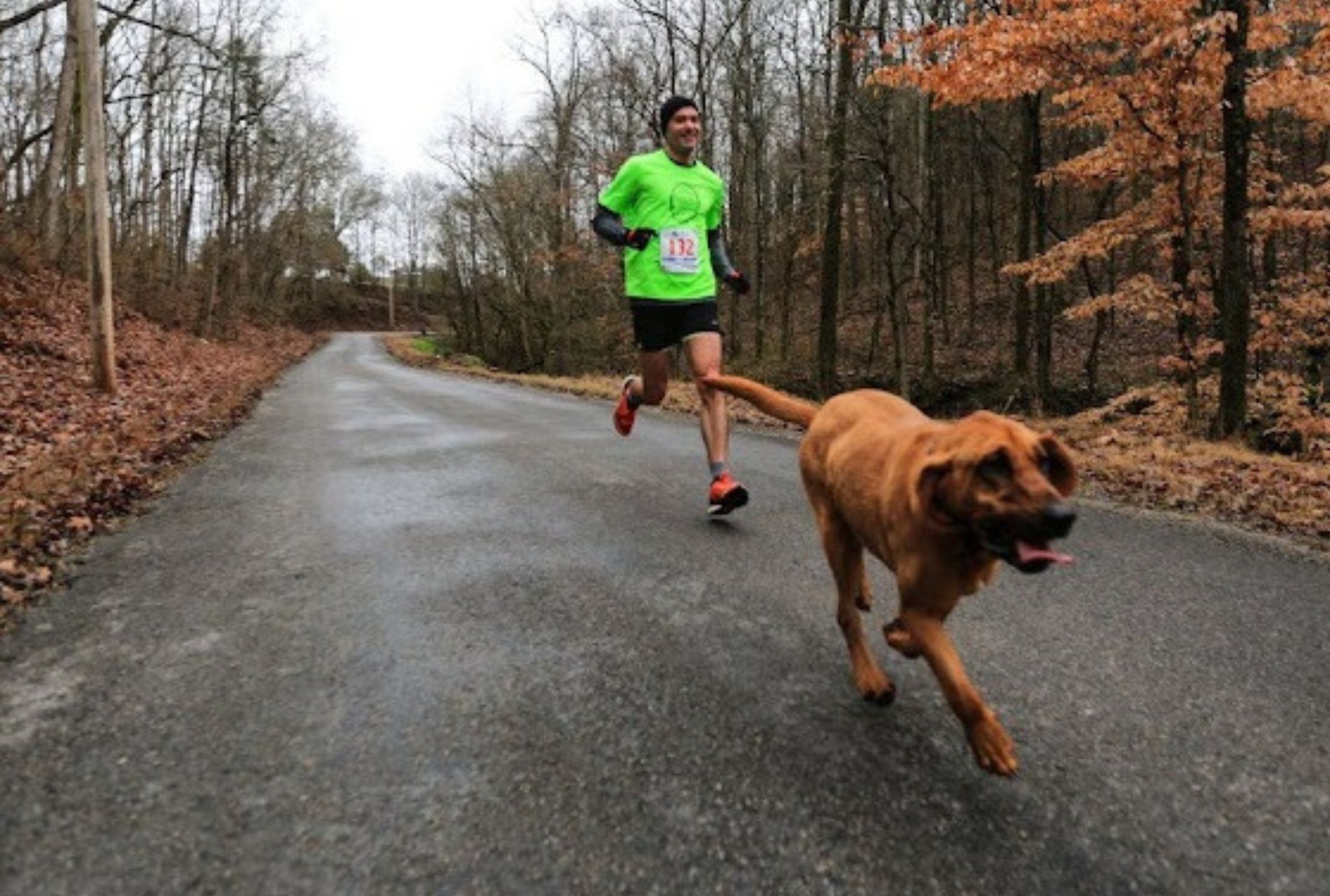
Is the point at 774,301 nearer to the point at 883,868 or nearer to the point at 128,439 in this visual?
the point at 128,439

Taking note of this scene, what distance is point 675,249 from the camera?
489cm

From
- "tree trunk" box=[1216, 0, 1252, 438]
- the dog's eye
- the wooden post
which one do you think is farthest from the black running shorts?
the wooden post

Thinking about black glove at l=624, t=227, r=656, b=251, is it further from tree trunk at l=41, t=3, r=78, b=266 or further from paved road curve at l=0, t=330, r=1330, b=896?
tree trunk at l=41, t=3, r=78, b=266

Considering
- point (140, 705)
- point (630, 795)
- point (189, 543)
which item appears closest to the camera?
point (630, 795)

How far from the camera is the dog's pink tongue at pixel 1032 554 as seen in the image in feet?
5.38

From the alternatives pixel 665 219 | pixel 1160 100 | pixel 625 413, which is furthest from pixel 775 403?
pixel 1160 100

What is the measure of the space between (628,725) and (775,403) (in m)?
1.32

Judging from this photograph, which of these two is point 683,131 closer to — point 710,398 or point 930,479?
point 710,398

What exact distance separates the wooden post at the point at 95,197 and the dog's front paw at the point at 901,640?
11.8 m

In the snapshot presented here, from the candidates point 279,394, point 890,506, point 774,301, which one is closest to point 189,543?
point 890,506

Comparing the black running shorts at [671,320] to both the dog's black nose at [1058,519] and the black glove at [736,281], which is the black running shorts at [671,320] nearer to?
the black glove at [736,281]

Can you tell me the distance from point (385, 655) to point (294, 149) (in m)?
Answer: 48.8

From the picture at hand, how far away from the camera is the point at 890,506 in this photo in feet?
6.97

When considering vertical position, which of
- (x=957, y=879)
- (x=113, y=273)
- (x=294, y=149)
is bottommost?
(x=957, y=879)
